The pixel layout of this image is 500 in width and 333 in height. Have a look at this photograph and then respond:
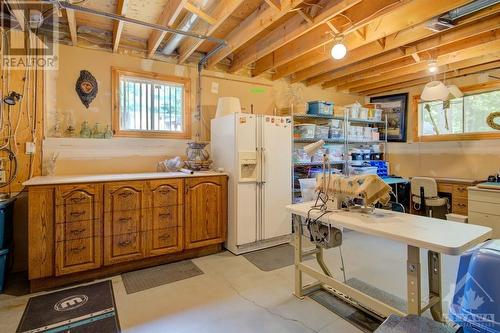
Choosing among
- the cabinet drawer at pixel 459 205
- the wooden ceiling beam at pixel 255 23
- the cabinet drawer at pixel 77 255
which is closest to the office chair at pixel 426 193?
the cabinet drawer at pixel 459 205

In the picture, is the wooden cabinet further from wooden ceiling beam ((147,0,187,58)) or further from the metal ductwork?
the metal ductwork

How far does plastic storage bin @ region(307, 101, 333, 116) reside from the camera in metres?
4.53

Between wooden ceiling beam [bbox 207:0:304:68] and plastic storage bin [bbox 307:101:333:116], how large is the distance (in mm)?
1800

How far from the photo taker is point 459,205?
441 cm

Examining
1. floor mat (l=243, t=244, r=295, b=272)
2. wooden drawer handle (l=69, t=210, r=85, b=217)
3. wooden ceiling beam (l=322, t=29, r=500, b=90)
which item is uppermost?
wooden ceiling beam (l=322, t=29, r=500, b=90)

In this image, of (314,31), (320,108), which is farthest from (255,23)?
(320,108)

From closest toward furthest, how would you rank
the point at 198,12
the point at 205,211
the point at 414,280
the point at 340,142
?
1. the point at 414,280
2. the point at 198,12
3. the point at 205,211
4. the point at 340,142

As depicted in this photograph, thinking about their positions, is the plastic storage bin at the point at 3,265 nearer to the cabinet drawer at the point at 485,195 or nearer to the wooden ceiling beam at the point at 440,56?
the wooden ceiling beam at the point at 440,56

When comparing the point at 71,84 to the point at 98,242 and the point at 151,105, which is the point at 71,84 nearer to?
the point at 151,105

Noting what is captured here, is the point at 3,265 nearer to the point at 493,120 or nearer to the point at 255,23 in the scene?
the point at 255,23

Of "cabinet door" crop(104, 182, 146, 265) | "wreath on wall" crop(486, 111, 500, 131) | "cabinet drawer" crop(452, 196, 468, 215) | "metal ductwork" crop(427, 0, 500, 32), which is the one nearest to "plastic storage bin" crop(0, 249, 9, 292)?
"cabinet door" crop(104, 182, 146, 265)

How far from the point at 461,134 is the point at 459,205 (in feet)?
4.36

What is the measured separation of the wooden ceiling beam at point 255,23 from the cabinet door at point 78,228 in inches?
89.4

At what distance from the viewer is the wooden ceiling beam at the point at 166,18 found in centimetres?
249
